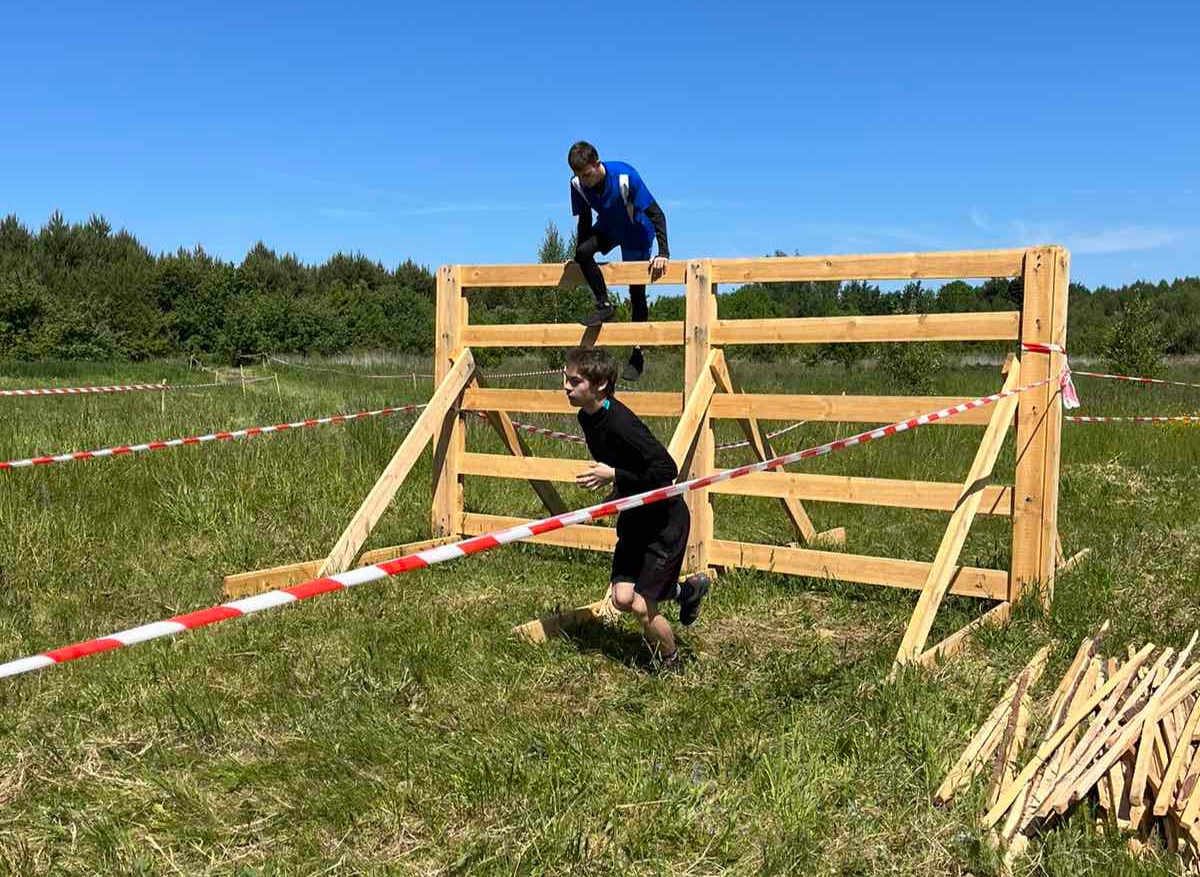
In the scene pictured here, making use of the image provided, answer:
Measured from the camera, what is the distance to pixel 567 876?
Result: 291 cm

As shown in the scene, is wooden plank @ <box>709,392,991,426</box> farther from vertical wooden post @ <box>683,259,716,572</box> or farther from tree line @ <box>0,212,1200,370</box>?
tree line @ <box>0,212,1200,370</box>

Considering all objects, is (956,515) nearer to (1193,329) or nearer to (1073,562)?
(1073,562)

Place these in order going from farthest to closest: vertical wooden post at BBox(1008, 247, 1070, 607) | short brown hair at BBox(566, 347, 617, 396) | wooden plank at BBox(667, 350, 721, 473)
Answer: wooden plank at BBox(667, 350, 721, 473), vertical wooden post at BBox(1008, 247, 1070, 607), short brown hair at BBox(566, 347, 617, 396)

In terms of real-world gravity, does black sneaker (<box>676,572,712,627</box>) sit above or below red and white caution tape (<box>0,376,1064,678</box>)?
below

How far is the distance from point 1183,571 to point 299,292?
62091 millimetres

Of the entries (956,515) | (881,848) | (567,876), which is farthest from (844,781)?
(956,515)

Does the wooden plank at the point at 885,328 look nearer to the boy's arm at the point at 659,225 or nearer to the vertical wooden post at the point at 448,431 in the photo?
the boy's arm at the point at 659,225

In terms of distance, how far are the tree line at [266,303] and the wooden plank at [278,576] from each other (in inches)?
1099

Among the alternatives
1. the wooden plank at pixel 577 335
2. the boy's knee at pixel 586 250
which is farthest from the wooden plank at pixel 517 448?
the boy's knee at pixel 586 250

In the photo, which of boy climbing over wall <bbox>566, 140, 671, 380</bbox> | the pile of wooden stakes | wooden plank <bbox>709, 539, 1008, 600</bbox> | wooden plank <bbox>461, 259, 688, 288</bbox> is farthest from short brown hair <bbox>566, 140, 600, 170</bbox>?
the pile of wooden stakes

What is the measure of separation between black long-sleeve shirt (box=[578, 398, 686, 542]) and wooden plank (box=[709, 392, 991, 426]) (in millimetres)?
1607

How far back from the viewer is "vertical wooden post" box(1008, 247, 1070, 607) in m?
5.46

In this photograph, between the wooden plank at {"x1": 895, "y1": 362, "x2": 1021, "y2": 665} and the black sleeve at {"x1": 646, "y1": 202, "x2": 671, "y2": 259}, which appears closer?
the wooden plank at {"x1": 895, "y1": 362, "x2": 1021, "y2": 665}

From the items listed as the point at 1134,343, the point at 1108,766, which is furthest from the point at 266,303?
the point at 1108,766
